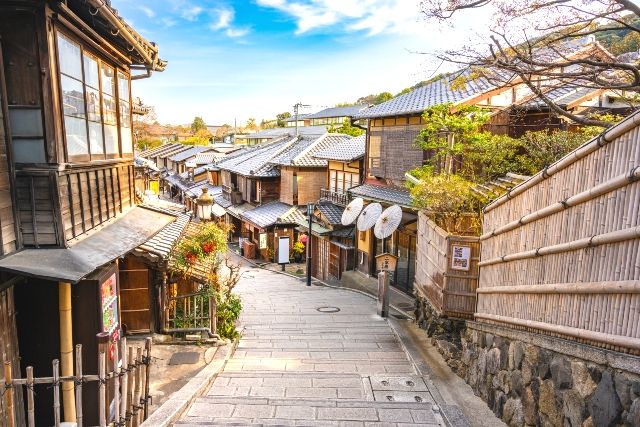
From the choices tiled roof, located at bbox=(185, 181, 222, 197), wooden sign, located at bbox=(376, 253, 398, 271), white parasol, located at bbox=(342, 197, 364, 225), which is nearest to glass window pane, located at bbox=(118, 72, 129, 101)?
wooden sign, located at bbox=(376, 253, 398, 271)

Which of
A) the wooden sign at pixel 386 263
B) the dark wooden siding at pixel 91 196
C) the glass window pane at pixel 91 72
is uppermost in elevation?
the glass window pane at pixel 91 72

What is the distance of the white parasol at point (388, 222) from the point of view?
1565 centimetres

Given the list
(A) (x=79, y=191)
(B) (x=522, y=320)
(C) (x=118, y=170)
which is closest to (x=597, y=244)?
(B) (x=522, y=320)

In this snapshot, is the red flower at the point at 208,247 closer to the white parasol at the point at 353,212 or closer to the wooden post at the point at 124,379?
the wooden post at the point at 124,379

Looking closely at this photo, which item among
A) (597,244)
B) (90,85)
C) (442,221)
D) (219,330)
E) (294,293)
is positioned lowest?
(294,293)

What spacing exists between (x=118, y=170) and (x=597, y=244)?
9.32 metres

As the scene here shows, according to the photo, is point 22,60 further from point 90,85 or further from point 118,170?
point 118,170

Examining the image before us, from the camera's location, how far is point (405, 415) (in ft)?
25.1

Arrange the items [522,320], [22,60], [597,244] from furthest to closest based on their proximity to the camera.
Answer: [522,320] < [22,60] < [597,244]

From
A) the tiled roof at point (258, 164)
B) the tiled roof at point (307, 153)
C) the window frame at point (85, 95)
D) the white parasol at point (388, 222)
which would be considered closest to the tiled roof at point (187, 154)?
the tiled roof at point (258, 164)

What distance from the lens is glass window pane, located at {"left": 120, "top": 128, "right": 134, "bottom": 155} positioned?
10.2m

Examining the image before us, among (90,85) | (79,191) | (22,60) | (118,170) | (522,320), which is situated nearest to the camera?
(22,60)

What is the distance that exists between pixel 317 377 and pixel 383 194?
12.3 meters

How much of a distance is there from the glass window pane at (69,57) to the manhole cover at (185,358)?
6775 mm
